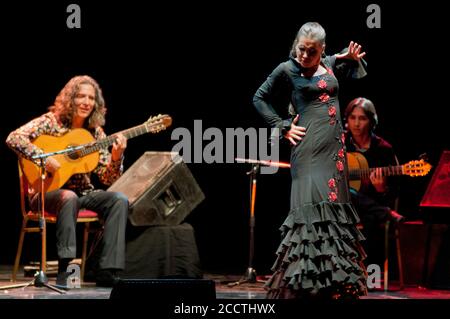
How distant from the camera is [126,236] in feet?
17.7

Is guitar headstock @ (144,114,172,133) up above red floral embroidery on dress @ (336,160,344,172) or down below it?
above

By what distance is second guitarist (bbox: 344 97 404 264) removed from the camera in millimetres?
5328

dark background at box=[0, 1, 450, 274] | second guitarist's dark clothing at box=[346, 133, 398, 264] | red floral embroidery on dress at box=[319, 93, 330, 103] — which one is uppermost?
dark background at box=[0, 1, 450, 274]

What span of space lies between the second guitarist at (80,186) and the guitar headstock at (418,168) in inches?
74.3

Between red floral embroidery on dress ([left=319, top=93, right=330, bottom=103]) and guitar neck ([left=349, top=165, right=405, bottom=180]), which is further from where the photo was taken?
guitar neck ([left=349, top=165, right=405, bottom=180])

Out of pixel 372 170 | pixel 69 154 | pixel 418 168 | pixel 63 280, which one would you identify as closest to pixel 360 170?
pixel 372 170

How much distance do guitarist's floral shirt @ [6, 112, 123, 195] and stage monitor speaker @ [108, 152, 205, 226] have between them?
0.13 metres

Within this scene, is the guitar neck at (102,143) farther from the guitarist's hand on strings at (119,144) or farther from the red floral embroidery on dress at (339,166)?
the red floral embroidery on dress at (339,166)

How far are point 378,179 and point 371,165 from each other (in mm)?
126

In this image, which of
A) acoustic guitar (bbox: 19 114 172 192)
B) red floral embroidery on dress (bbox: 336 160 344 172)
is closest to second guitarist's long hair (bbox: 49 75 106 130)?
acoustic guitar (bbox: 19 114 172 192)

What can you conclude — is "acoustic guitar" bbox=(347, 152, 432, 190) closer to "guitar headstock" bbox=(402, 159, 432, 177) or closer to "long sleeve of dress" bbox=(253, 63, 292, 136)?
"guitar headstock" bbox=(402, 159, 432, 177)

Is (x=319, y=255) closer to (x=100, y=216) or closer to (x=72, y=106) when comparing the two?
(x=100, y=216)

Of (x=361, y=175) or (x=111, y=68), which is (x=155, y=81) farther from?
(x=361, y=175)

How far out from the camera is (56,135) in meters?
5.27
